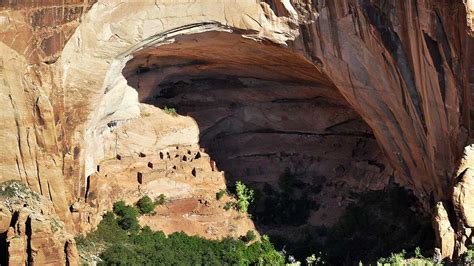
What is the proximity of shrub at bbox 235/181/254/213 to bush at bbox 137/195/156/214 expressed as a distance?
3.43 metres

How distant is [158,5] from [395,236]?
37.0 feet

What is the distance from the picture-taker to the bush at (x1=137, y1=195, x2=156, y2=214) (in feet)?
123

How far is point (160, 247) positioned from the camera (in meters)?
36.0

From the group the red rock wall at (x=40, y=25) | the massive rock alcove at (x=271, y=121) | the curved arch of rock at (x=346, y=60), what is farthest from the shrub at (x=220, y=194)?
the red rock wall at (x=40, y=25)

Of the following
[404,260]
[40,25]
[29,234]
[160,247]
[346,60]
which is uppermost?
[40,25]

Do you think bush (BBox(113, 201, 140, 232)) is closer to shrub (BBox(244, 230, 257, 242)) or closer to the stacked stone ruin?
the stacked stone ruin

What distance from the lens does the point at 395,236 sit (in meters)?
35.8

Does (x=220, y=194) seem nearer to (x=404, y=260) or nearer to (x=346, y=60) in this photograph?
(x=346, y=60)

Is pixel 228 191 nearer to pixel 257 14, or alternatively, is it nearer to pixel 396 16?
pixel 257 14

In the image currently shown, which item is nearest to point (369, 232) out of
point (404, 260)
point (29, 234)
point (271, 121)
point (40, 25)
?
point (404, 260)

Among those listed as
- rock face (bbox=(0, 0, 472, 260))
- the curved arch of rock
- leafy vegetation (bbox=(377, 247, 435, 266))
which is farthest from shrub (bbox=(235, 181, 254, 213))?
leafy vegetation (bbox=(377, 247, 435, 266))

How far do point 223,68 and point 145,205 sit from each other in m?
6.02

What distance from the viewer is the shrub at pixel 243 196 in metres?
38.9

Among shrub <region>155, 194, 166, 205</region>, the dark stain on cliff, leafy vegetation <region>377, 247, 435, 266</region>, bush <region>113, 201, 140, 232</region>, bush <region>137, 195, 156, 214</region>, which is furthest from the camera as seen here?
shrub <region>155, 194, 166, 205</region>
